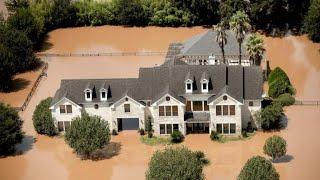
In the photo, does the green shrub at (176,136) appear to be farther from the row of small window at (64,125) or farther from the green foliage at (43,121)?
the green foliage at (43,121)

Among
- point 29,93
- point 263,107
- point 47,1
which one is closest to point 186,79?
point 263,107

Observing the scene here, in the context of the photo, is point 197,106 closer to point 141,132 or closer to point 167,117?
point 167,117

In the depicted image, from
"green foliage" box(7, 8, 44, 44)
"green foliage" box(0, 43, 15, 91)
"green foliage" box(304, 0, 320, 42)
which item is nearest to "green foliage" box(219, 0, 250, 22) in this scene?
"green foliage" box(304, 0, 320, 42)

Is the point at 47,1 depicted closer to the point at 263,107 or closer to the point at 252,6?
the point at 252,6

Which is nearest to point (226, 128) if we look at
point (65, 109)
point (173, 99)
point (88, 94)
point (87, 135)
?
point (173, 99)

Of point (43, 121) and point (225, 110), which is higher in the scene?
point (225, 110)

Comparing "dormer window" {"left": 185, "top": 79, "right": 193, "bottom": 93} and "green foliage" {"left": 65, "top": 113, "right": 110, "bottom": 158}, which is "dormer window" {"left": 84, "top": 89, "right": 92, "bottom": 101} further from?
"dormer window" {"left": 185, "top": 79, "right": 193, "bottom": 93}
